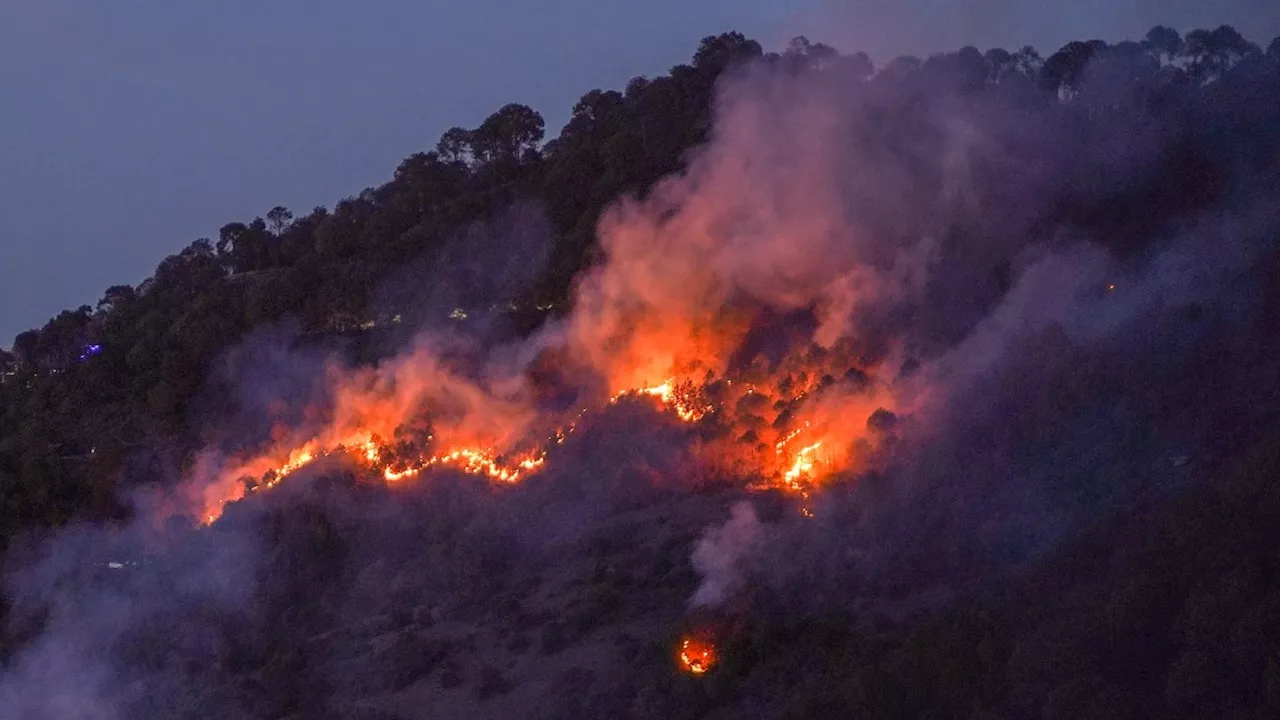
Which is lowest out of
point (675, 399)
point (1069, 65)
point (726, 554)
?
point (726, 554)

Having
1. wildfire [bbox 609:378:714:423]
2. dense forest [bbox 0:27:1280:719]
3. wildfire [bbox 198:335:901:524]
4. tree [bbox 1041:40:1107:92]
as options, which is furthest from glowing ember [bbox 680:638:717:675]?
tree [bbox 1041:40:1107:92]

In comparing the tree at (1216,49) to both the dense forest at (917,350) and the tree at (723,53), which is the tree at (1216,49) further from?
the tree at (723,53)

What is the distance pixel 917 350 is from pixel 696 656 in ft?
24.4

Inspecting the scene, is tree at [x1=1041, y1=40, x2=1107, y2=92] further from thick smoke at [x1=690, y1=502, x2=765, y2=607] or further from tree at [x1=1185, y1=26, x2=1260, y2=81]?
thick smoke at [x1=690, y1=502, x2=765, y2=607]

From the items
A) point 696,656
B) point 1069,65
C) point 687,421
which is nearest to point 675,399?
point 687,421

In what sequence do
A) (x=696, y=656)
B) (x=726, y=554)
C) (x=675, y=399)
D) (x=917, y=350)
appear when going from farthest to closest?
(x=675, y=399) → (x=917, y=350) → (x=726, y=554) → (x=696, y=656)

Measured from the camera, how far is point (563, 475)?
838 inches

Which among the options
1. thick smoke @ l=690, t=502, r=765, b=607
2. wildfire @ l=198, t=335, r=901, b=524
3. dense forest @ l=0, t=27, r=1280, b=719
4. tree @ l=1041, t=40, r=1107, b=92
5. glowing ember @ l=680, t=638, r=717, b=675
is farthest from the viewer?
tree @ l=1041, t=40, r=1107, b=92

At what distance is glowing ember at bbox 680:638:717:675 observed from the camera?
15656 mm

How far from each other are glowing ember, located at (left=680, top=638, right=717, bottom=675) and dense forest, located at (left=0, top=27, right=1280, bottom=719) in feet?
0.74

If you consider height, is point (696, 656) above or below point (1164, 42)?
below

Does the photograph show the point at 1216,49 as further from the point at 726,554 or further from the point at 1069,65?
the point at 726,554

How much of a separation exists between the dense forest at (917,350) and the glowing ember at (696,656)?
0.23 metres

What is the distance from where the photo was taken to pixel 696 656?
15797 millimetres
